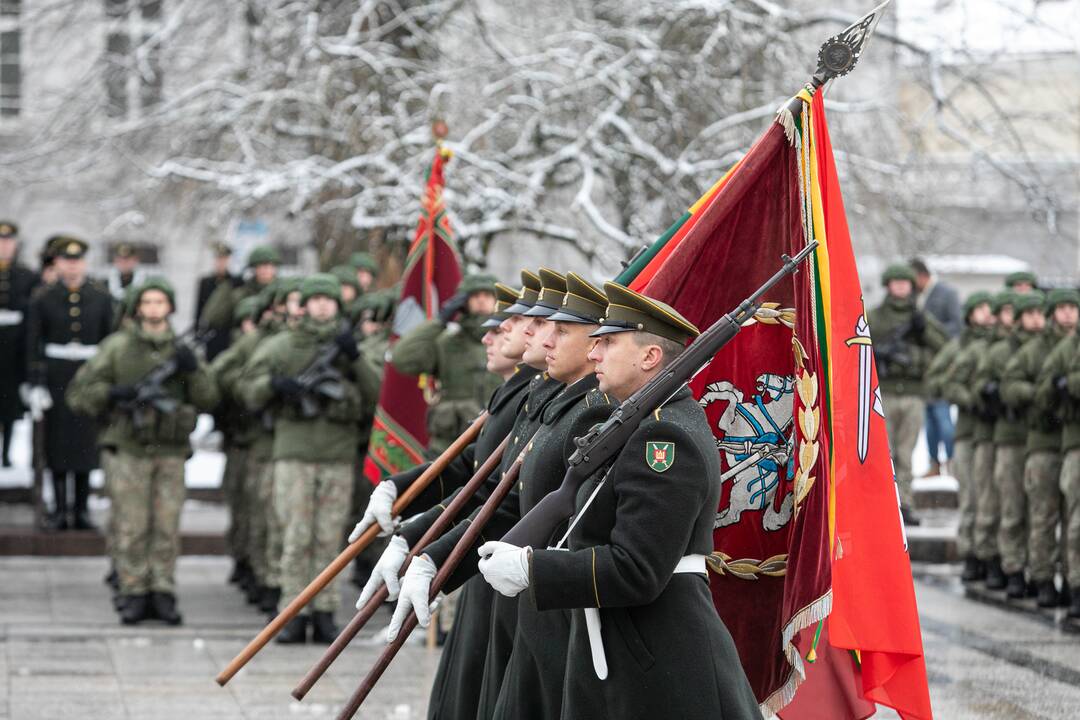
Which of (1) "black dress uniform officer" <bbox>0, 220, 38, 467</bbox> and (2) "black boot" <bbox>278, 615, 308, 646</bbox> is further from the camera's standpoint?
(1) "black dress uniform officer" <bbox>0, 220, 38, 467</bbox>

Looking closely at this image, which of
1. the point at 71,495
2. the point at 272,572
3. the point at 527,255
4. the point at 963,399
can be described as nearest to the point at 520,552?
the point at 272,572

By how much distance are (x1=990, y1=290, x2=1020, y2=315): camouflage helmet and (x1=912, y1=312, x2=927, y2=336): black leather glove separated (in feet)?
6.76

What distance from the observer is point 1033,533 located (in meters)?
12.2

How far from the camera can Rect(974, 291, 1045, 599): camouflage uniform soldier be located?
12469 mm

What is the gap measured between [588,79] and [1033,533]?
5.82 metres

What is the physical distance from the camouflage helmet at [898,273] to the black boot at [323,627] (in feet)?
20.8

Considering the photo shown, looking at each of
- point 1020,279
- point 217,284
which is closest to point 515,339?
point 1020,279

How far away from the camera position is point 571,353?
5695 millimetres

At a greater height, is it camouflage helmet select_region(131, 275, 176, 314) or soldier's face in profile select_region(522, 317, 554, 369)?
camouflage helmet select_region(131, 275, 176, 314)

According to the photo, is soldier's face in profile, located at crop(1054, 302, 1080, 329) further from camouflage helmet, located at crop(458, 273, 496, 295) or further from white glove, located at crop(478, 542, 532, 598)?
white glove, located at crop(478, 542, 532, 598)

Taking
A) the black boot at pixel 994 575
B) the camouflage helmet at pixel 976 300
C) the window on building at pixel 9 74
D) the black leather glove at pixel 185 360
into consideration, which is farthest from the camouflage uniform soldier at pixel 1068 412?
the window on building at pixel 9 74

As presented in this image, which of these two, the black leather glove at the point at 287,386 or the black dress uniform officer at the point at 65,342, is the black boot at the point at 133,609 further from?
the black dress uniform officer at the point at 65,342

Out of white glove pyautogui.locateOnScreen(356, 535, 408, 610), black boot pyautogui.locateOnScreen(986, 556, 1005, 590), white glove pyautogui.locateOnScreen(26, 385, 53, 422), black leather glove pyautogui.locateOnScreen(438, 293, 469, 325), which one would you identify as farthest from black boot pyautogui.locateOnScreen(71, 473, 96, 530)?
white glove pyautogui.locateOnScreen(356, 535, 408, 610)

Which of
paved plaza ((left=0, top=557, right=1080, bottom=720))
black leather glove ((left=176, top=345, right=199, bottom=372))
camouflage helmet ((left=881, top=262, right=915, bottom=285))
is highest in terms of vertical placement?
camouflage helmet ((left=881, top=262, right=915, bottom=285))
